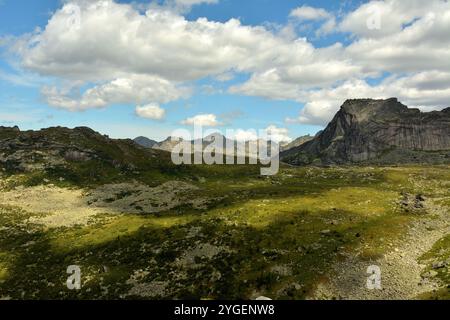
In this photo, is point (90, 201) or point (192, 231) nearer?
point (192, 231)

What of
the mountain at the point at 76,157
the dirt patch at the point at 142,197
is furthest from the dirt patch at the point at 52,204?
the mountain at the point at 76,157

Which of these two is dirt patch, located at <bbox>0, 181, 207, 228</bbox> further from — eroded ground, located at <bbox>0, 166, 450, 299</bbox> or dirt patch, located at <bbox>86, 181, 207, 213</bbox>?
eroded ground, located at <bbox>0, 166, 450, 299</bbox>

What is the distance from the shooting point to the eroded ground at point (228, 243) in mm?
50531

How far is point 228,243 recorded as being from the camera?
65750 mm

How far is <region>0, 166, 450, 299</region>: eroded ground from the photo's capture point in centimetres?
5053

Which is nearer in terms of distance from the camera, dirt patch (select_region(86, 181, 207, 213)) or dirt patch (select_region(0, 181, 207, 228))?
dirt patch (select_region(0, 181, 207, 228))

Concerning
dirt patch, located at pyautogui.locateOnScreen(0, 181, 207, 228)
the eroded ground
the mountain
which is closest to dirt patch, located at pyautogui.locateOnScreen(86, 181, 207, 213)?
dirt patch, located at pyautogui.locateOnScreen(0, 181, 207, 228)

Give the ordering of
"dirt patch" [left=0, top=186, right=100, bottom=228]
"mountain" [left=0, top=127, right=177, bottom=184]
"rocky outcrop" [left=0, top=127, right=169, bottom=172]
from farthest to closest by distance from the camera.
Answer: "rocky outcrop" [left=0, top=127, right=169, bottom=172] → "mountain" [left=0, top=127, right=177, bottom=184] → "dirt patch" [left=0, top=186, right=100, bottom=228]

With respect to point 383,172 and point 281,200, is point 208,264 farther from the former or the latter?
point 383,172

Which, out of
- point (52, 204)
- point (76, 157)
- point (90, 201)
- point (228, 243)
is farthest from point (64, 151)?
point (228, 243)

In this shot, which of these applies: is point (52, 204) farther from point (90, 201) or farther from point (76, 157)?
point (76, 157)

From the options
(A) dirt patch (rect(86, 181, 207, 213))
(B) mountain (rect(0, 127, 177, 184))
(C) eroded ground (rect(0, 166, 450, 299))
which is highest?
(B) mountain (rect(0, 127, 177, 184))

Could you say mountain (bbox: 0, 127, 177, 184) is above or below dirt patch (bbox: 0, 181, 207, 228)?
above
